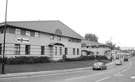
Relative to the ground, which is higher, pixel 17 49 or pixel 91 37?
pixel 91 37

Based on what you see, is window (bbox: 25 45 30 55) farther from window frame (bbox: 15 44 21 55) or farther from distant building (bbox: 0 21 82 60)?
window frame (bbox: 15 44 21 55)

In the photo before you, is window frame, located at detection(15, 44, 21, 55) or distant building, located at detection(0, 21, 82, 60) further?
window frame, located at detection(15, 44, 21, 55)

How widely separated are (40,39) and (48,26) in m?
5.35

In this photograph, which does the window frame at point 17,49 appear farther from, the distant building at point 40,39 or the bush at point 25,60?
the bush at point 25,60

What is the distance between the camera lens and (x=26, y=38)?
3319 cm

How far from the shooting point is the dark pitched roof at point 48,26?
32.7 metres

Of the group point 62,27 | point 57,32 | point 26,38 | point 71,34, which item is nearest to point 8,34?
point 26,38

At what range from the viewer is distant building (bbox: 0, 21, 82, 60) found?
100ft

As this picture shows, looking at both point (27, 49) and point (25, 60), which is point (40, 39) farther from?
point (25, 60)

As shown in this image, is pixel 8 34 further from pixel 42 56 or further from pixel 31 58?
pixel 42 56

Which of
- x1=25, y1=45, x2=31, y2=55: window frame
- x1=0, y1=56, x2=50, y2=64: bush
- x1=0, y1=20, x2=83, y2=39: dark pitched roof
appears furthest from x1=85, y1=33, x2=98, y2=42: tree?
x1=25, y1=45, x2=31, y2=55: window frame

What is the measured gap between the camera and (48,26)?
135 feet

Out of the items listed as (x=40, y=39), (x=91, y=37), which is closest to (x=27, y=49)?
(x=40, y=39)

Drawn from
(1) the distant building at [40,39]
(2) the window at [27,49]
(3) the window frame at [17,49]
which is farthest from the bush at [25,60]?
(3) the window frame at [17,49]
